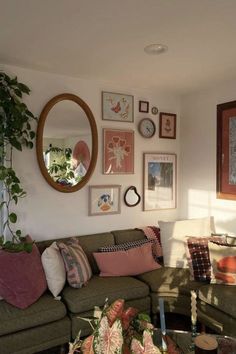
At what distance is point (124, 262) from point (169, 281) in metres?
0.43

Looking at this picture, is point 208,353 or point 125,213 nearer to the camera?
point 208,353

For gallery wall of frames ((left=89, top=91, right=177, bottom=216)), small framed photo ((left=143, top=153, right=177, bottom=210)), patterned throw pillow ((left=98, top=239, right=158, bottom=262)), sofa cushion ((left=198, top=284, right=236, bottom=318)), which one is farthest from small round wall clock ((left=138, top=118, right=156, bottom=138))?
sofa cushion ((left=198, top=284, right=236, bottom=318))

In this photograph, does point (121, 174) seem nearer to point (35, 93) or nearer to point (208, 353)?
point (35, 93)

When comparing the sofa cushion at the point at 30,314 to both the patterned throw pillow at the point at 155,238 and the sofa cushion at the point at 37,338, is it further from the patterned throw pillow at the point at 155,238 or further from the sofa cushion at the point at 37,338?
the patterned throw pillow at the point at 155,238

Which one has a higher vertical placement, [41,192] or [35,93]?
[35,93]

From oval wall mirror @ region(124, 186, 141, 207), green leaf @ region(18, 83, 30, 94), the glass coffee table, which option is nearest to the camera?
the glass coffee table

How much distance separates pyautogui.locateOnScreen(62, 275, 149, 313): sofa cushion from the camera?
2.24 metres

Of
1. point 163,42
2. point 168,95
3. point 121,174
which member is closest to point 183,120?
point 168,95

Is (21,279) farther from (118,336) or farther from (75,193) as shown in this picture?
(118,336)

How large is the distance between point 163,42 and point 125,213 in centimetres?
180

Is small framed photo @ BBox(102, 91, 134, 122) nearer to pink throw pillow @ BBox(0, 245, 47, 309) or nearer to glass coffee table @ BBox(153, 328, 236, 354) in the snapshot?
pink throw pillow @ BBox(0, 245, 47, 309)

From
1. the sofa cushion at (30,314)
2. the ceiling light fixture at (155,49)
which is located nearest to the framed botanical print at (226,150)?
the ceiling light fixture at (155,49)

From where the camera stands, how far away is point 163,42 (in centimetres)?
211

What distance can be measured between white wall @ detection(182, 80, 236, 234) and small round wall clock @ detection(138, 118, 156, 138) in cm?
44
